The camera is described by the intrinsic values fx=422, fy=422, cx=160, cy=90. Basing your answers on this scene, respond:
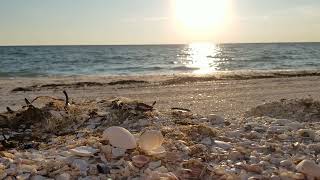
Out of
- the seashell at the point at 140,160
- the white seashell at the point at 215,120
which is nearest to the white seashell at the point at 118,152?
the seashell at the point at 140,160

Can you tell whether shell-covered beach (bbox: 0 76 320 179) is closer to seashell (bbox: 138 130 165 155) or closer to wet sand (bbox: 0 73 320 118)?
seashell (bbox: 138 130 165 155)

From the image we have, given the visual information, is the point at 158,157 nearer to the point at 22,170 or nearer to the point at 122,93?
the point at 22,170

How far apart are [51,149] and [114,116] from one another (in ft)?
4.53

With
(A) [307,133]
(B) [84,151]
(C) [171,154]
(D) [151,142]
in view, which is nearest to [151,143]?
(D) [151,142]

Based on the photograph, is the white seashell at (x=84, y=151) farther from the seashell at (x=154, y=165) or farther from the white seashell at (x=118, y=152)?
the seashell at (x=154, y=165)

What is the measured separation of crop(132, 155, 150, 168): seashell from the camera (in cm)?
316

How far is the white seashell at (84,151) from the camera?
320cm

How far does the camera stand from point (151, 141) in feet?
11.2

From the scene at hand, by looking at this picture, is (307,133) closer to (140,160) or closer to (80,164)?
(140,160)

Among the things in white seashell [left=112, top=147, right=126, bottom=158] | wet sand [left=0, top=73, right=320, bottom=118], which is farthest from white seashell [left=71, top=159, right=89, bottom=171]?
wet sand [left=0, top=73, right=320, bottom=118]

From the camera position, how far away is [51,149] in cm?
360

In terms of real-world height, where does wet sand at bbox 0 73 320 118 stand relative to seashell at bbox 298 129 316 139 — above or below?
below

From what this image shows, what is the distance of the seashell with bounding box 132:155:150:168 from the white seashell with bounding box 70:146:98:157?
12.9 inches

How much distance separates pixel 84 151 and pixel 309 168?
1.70 metres
